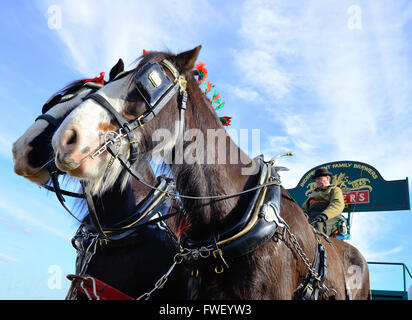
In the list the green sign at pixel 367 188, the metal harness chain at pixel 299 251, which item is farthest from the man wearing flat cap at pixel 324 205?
the green sign at pixel 367 188

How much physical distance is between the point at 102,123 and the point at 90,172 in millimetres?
360

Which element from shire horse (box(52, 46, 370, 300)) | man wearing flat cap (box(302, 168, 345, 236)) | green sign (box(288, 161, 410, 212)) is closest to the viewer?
shire horse (box(52, 46, 370, 300))

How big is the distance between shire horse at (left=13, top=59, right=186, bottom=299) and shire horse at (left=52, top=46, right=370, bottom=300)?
0.64 m

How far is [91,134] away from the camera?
246 centimetres

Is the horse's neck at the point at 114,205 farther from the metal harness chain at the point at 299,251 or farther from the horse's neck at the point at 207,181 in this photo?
the metal harness chain at the point at 299,251

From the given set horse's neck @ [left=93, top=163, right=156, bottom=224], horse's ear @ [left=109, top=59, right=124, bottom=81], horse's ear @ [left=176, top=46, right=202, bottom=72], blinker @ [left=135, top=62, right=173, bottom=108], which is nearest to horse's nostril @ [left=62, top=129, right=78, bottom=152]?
blinker @ [left=135, top=62, right=173, bottom=108]

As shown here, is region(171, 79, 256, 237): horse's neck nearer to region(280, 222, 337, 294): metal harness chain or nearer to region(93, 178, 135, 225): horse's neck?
region(280, 222, 337, 294): metal harness chain

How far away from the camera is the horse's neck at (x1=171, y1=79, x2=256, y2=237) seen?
276cm

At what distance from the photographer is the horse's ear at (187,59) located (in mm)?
2967

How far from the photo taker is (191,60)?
2969 millimetres

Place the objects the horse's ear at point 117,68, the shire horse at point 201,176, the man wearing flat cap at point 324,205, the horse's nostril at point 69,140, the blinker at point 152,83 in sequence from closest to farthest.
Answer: the horse's nostril at point 69,140 < the shire horse at point 201,176 < the blinker at point 152,83 < the horse's ear at point 117,68 < the man wearing flat cap at point 324,205

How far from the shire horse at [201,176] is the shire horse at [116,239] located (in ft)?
2.09

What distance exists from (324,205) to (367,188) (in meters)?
5.85
